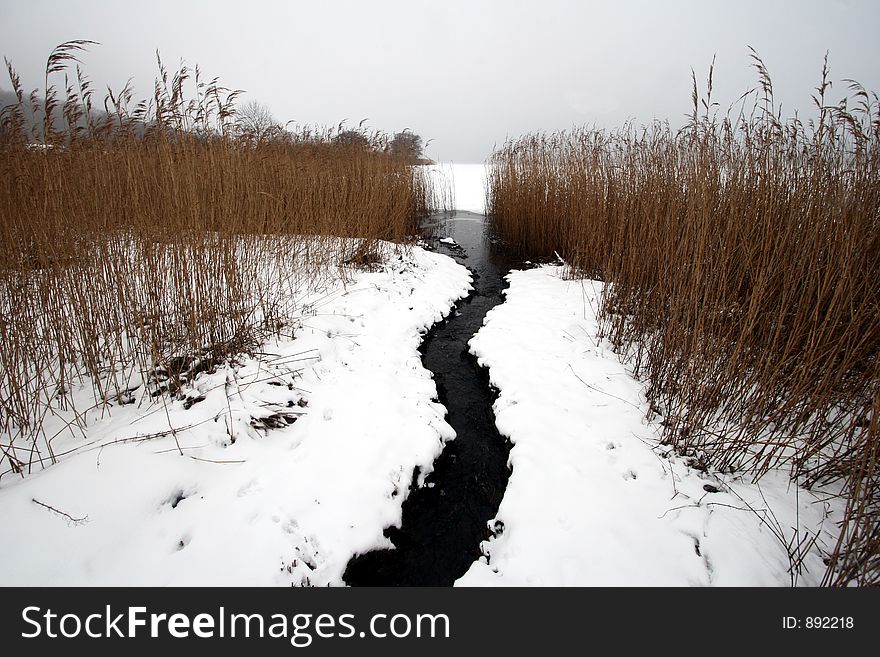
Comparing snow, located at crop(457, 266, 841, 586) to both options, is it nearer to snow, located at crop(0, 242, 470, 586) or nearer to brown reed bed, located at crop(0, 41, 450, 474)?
snow, located at crop(0, 242, 470, 586)

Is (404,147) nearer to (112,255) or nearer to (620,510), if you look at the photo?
(112,255)

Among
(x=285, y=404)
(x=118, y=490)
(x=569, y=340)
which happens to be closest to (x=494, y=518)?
(x=285, y=404)

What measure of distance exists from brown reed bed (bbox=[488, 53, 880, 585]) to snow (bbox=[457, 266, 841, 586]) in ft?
Answer: 0.46

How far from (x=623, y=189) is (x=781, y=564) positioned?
13.4ft

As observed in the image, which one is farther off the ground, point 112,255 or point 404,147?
point 404,147

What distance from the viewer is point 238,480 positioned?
73.3 inches

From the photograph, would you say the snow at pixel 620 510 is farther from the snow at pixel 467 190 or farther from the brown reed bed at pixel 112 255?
the snow at pixel 467 190

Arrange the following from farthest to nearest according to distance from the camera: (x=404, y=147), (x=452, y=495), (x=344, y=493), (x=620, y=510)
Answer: (x=404, y=147) → (x=452, y=495) → (x=344, y=493) → (x=620, y=510)

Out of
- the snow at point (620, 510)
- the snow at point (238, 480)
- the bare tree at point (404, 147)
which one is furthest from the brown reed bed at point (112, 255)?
the bare tree at point (404, 147)

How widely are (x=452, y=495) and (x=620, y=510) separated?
0.93m

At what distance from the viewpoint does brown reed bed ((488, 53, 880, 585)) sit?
1.71m

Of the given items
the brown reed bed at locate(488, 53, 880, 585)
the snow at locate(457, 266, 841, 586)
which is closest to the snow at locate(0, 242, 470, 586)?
the snow at locate(457, 266, 841, 586)

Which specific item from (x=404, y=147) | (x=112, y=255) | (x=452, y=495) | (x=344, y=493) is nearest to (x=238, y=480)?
(x=344, y=493)

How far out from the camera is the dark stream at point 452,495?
1766 mm
